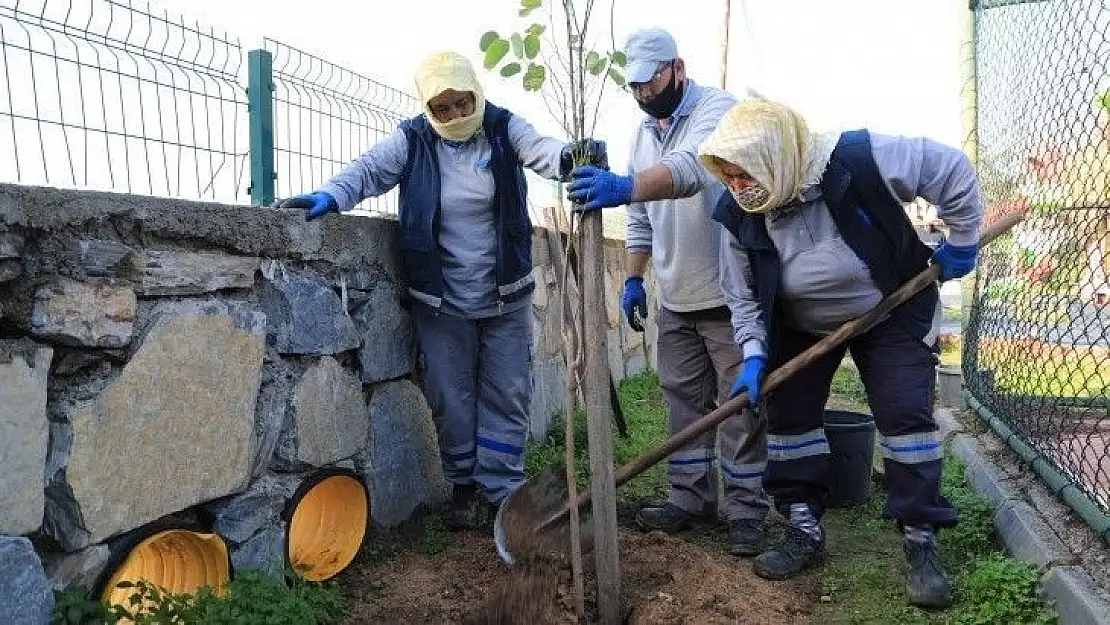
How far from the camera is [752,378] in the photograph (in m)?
2.96

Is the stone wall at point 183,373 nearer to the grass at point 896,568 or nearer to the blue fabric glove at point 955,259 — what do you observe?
the grass at point 896,568

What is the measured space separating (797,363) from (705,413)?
2.38 ft

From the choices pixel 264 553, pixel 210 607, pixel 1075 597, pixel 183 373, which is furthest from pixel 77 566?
pixel 1075 597

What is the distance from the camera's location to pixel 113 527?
227 centimetres

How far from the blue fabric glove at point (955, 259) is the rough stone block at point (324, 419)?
2105mm

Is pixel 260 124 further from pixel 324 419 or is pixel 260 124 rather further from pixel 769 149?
pixel 769 149

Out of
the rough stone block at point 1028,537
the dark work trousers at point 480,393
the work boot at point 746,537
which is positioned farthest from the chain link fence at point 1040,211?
the dark work trousers at point 480,393

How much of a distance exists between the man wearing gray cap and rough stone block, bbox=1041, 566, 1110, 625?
1.04m

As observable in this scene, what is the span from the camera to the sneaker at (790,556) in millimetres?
3102

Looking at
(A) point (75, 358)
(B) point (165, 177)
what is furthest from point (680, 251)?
(A) point (75, 358)

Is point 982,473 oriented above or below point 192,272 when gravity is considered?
below

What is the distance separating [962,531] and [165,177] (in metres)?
3.10

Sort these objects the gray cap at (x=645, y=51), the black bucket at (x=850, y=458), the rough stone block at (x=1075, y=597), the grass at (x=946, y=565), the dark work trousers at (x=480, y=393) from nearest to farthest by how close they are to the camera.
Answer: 1. the rough stone block at (x=1075, y=597)
2. the grass at (x=946, y=565)
3. the gray cap at (x=645, y=51)
4. the dark work trousers at (x=480, y=393)
5. the black bucket at (x=850, y=458)

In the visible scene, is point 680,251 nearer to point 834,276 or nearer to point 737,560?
point 834,276
